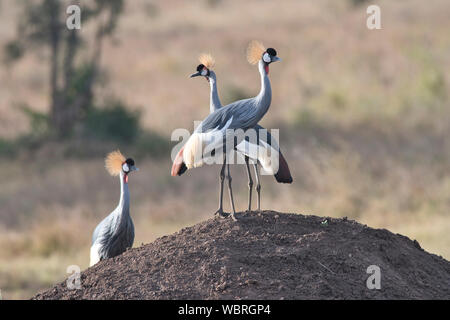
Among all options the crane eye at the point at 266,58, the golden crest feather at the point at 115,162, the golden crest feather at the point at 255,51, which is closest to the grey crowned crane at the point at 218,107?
the golden crest feather at the point at 255,51

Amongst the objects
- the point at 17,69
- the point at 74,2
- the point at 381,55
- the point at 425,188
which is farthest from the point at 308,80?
the point at 17,69

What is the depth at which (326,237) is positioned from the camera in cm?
615

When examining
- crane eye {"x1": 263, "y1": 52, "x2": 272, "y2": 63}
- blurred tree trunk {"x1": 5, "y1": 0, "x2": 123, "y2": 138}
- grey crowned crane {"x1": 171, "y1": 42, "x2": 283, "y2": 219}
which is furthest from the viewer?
blurred tree trunk {"x1": 5, "y1": 0, "x2": 123, "y2": 138}

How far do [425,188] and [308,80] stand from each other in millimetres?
12865

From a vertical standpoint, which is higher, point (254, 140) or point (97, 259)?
point (254, 140)

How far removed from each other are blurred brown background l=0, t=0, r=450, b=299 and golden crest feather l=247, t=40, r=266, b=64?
23.0 ft

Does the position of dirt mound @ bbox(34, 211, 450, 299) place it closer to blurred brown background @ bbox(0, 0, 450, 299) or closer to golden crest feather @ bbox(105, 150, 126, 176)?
golden crest feather @ bbox(105, 150, 126, 176)

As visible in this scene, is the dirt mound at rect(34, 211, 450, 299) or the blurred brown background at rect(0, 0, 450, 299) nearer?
the dirt mound at rect(34, 211, 450, 299)

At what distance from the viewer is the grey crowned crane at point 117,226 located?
7.42m

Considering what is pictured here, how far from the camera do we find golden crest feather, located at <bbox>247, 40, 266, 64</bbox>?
Answer: 6.31m

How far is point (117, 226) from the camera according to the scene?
25.1ft

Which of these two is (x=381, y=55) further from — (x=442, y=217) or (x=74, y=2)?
(x=442, y=217)

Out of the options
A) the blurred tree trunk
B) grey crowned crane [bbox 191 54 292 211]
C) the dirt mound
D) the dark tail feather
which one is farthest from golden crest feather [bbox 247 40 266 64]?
the blurred tree trunk

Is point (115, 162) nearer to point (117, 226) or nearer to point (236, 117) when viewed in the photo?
point (117, 226)
